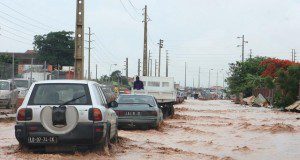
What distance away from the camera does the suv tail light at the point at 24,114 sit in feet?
36.8

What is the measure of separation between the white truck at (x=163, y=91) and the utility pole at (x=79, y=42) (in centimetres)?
662

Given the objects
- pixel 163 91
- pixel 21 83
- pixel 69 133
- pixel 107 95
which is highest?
pixel 21 83

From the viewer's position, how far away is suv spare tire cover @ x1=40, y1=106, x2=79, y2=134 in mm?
11094

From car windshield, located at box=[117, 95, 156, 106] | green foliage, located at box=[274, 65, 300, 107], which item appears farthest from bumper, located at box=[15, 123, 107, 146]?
green foliage, located at box=[274, 65, 300, 107]

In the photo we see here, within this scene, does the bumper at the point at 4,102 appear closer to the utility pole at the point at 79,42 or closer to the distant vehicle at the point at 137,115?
the utility pole at the point at 79,42

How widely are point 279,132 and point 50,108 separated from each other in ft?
42.8

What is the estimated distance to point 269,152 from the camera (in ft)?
49.4

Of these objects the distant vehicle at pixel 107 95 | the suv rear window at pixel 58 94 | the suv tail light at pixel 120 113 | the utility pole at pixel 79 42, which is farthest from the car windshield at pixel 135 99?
the suv rear window at pixel 58 94

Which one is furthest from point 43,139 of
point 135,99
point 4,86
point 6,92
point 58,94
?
point 4,86

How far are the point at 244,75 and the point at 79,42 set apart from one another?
187ft

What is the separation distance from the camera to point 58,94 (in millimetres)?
11641

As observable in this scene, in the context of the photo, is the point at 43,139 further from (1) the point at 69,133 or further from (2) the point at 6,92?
(2) the point at 6,92

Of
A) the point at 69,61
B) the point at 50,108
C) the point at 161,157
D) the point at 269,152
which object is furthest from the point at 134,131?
the point at 69,61

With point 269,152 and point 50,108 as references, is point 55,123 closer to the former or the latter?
point 50,108
